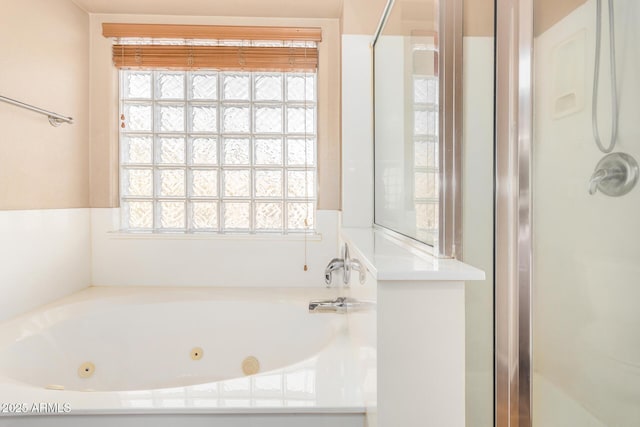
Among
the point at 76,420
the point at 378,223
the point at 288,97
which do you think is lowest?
the point at 76,420

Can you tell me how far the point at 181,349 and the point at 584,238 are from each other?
5.86 ft

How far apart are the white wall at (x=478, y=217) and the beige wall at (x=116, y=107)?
131 centimetres

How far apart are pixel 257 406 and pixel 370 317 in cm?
37

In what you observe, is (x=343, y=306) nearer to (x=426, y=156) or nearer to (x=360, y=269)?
(x=360, y=269)

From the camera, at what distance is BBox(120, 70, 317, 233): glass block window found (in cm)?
231

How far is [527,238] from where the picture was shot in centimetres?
81

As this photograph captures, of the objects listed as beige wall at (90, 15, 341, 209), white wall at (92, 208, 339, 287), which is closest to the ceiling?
beige wall at (90, 15, 341, 209)

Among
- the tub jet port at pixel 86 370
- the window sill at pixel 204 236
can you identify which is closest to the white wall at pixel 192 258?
the window sill at pixel 204 236

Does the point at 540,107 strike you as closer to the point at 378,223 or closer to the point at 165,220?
the point at 378,223

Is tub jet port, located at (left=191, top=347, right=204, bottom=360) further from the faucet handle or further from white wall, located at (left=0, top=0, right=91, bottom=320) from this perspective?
the faucet handle

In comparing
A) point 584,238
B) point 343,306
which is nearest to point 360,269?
point 343,306

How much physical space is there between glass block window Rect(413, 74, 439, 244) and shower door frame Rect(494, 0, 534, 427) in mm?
169

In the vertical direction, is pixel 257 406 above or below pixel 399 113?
below

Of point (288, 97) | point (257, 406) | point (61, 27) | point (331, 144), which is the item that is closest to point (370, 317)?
point (257, 406)
